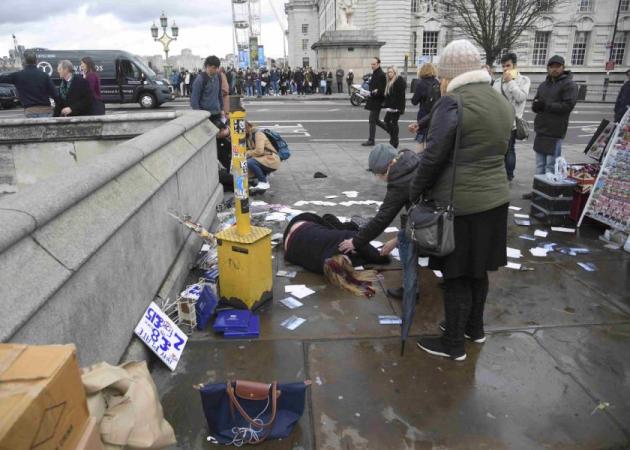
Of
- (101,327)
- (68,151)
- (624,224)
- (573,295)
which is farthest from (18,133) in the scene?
(624,224)

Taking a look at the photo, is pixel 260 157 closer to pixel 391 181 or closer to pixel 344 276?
pixel 344 276

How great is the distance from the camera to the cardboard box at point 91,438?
54.3 inches

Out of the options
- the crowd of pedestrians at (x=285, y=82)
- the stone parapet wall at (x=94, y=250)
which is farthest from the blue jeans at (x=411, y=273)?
the crowd of pedestrians at (x=285, y=82)

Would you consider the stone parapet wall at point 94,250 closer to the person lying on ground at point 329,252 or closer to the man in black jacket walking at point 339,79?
the person lying on ground at point 329,252

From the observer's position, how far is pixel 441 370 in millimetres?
3336

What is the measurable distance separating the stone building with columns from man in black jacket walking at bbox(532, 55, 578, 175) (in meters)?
39.4

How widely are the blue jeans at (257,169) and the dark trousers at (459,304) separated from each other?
4945 mm

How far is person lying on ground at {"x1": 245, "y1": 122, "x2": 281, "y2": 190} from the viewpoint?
7.82 m

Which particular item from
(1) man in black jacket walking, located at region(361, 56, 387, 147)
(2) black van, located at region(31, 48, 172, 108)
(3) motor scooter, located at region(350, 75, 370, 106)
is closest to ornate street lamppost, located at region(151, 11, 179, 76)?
(2) black van, located at region(31, 48, 172, 108)

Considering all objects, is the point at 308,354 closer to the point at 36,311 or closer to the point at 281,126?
the point at 36,311

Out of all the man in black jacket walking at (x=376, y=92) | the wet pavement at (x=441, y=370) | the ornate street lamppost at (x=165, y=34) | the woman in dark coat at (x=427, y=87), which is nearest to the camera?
the wet pavement at (x=441, y=370)

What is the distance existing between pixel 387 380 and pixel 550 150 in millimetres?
5250

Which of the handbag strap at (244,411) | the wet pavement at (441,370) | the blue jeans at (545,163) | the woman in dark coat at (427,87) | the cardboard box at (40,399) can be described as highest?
the woman in dark coat at (427,87)

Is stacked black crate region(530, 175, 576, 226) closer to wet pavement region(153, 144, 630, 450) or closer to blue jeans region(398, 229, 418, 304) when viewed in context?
wet pavement region(153, 144, 630, 450)
